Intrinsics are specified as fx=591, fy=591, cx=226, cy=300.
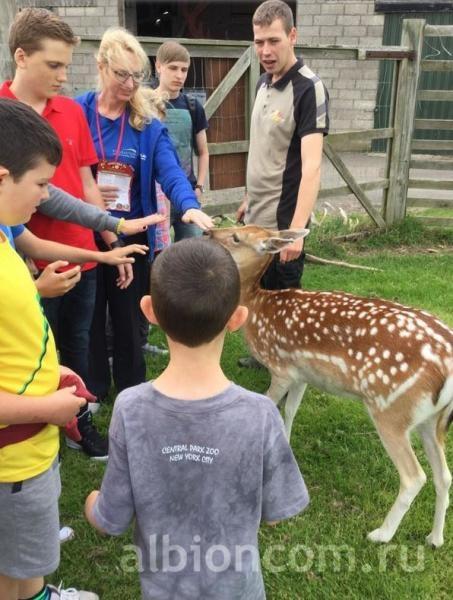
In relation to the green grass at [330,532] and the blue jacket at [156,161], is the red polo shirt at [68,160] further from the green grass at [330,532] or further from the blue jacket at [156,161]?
the green grass at [330,532]

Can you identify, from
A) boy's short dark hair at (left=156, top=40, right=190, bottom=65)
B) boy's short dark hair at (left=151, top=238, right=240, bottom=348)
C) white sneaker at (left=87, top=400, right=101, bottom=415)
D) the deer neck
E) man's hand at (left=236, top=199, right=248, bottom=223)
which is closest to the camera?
boy's short dark hair at (left=151, top=238, right=240, bottom=348)

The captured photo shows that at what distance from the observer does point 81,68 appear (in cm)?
1084

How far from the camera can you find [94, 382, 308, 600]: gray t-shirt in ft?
4.78

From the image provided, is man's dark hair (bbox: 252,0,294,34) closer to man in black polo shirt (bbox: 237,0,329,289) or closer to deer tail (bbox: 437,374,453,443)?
man in black polo shirt (bbox: 237,0,329,289)

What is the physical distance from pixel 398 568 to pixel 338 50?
6129mm

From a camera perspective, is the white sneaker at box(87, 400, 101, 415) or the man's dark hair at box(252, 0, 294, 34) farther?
the white sneaker at box(87, 400, 101, 415)

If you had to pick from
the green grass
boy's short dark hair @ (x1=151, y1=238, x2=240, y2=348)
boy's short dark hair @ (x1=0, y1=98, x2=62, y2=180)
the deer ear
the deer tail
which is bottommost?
the green grass

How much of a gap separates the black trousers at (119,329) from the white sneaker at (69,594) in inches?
60.8

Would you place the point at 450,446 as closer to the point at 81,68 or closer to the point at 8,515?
the point at 8,515

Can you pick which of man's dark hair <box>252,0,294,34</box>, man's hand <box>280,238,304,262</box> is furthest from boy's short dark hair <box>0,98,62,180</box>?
man's dark hair <box>252,0,294,34</box>

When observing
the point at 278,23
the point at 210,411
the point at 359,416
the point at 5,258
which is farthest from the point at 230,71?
the point at 210,411

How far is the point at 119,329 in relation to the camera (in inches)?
146

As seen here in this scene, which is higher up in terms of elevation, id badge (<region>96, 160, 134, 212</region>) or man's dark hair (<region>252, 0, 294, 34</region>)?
man's dark hair (<region>252, 0, 294, 34</region>)

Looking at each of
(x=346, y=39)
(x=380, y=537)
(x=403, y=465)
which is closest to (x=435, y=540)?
(x=380, y=537)
